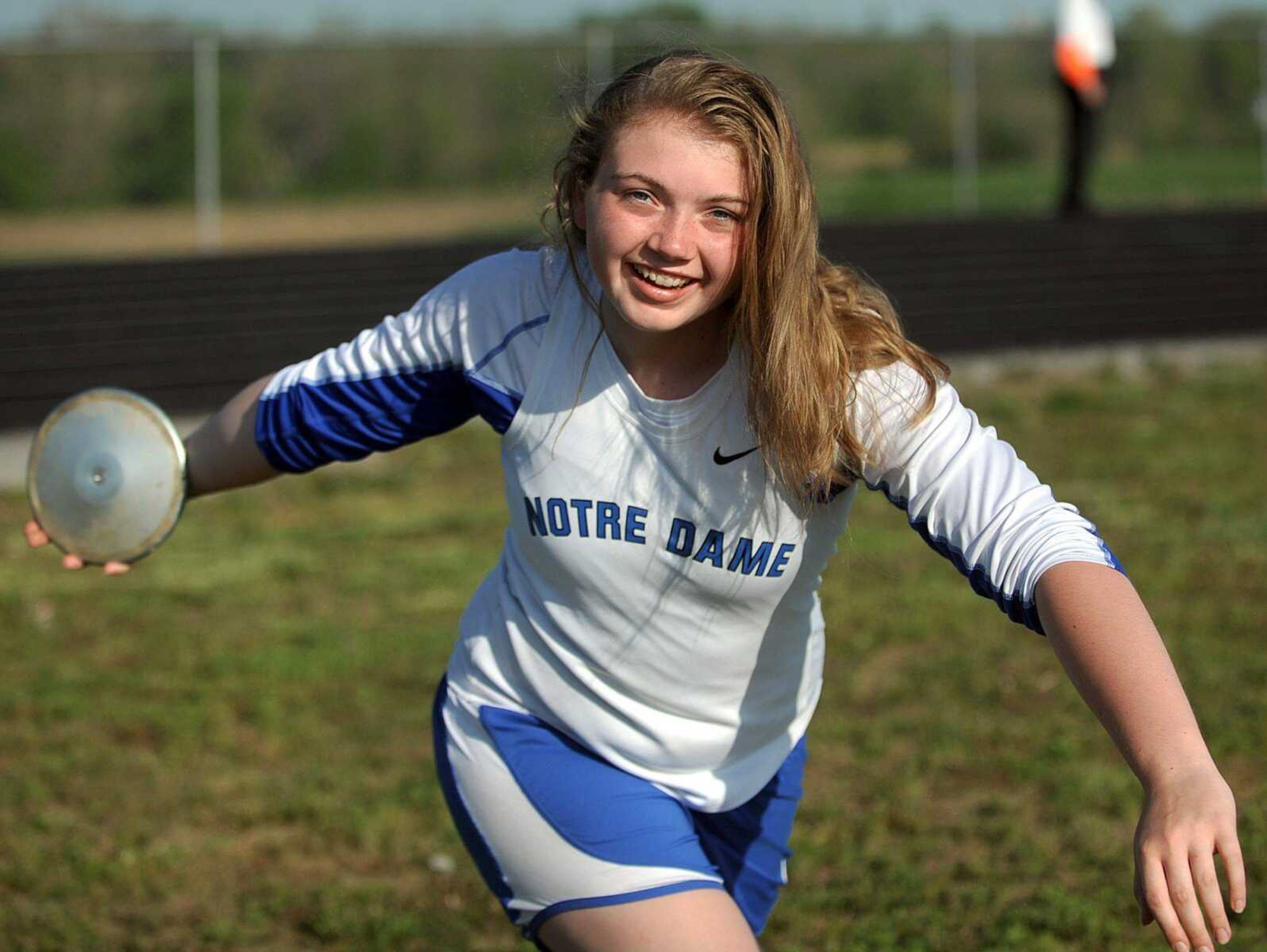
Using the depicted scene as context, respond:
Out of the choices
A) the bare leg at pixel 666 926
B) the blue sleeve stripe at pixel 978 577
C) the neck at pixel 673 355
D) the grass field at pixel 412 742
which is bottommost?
the grass field at pixel 412 742

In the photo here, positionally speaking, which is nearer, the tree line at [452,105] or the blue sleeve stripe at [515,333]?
the blue sleeve stripe at [515,333]

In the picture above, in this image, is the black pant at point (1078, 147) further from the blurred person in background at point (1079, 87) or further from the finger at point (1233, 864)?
the finger at point (1233, 864)

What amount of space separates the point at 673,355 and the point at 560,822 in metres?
0.69

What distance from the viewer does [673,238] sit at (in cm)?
200

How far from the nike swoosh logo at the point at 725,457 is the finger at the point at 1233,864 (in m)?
0.80

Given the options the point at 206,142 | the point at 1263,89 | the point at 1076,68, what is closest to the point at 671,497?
the point at 206,142

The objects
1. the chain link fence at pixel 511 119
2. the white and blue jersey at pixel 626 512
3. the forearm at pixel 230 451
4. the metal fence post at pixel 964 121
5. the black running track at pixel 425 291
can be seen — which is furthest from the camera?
the metal fence post at pixel 964 121

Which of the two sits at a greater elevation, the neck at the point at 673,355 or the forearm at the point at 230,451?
the neck at the point at 673,355

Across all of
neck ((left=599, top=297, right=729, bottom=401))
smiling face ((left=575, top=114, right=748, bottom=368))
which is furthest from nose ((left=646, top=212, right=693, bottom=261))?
neck ((left=599, top=297, right=729, bottom=401))

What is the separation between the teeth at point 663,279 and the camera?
6.70 ft

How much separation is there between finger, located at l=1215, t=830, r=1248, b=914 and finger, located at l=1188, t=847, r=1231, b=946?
13mm

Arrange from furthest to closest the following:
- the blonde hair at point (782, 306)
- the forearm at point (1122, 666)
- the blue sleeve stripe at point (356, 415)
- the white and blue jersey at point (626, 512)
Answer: the blue sleeve stripe at point (356, 415) → the white and blue jersey at point (626, 512) → the blonde hair at point (782, 306) → the forearm at point (1122, 666)

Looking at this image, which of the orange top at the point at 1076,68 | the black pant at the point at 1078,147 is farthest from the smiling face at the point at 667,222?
the orange top at the point at 1076,68

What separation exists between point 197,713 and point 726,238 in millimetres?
3451
